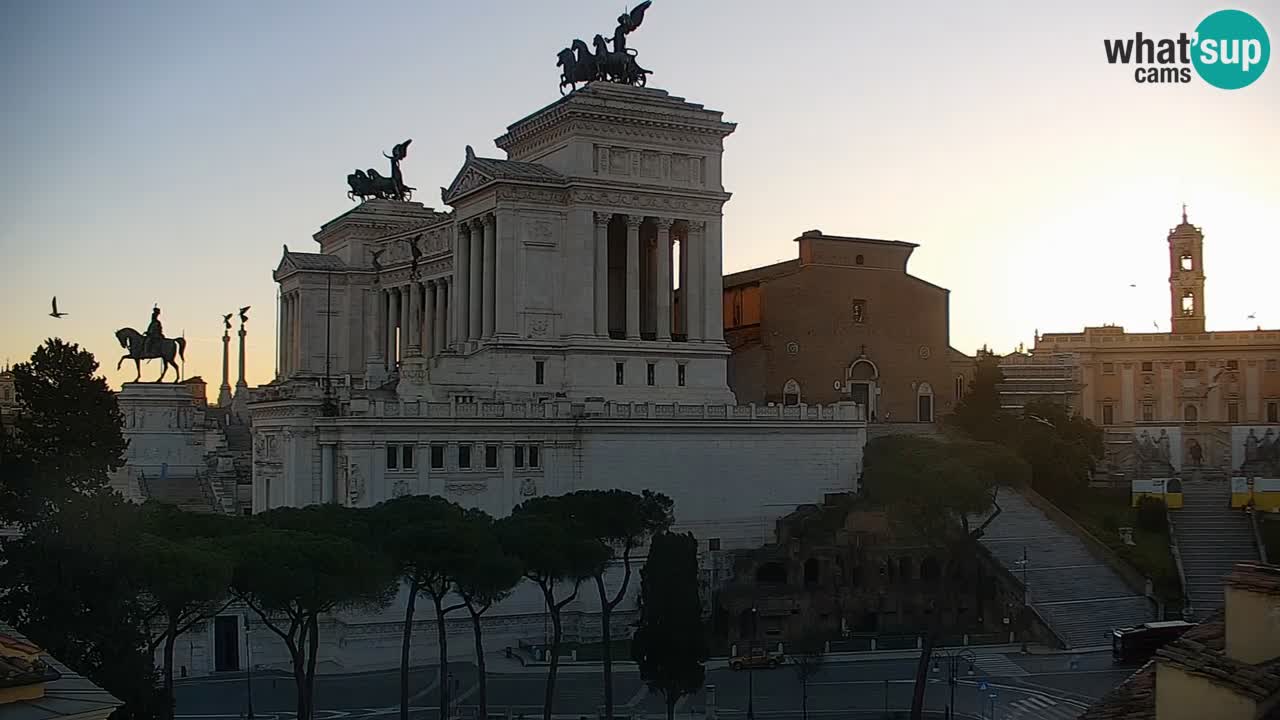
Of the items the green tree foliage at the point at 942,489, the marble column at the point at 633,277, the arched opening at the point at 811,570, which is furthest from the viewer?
the marble column at the point at 633,277

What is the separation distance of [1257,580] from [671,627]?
35.4m

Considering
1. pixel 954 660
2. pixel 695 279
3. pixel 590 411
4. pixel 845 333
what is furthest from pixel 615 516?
pixel 845 333

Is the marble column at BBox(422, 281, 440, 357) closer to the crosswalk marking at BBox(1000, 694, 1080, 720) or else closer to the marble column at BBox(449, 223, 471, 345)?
the marble column at BBox(449, 223, 471, 345)

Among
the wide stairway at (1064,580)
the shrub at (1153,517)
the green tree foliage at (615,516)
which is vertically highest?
the green tree foliage at (615,516)

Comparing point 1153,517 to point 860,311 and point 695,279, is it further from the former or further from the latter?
point 695,279

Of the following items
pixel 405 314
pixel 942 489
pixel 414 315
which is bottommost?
pixel 942 489

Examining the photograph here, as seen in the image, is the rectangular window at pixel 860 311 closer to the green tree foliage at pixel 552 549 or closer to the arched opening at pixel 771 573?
the arched opening at pixel 771 573

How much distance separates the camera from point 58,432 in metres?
42.0

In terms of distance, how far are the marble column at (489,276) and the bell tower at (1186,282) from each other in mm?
63628

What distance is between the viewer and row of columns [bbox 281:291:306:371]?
101000mm

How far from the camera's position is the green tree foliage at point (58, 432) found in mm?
39062

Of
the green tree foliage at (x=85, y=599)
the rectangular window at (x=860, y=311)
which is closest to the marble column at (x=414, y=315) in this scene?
the rectangular window at (x=860, y=311)

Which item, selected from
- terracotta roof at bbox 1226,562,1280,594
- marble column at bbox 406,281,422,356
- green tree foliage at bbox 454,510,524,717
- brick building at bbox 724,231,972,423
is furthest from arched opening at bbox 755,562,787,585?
terracotta roof at bbox 1226,562,1280,594

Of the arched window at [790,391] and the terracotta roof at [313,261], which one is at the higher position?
the terracotta roof at [313,261]
